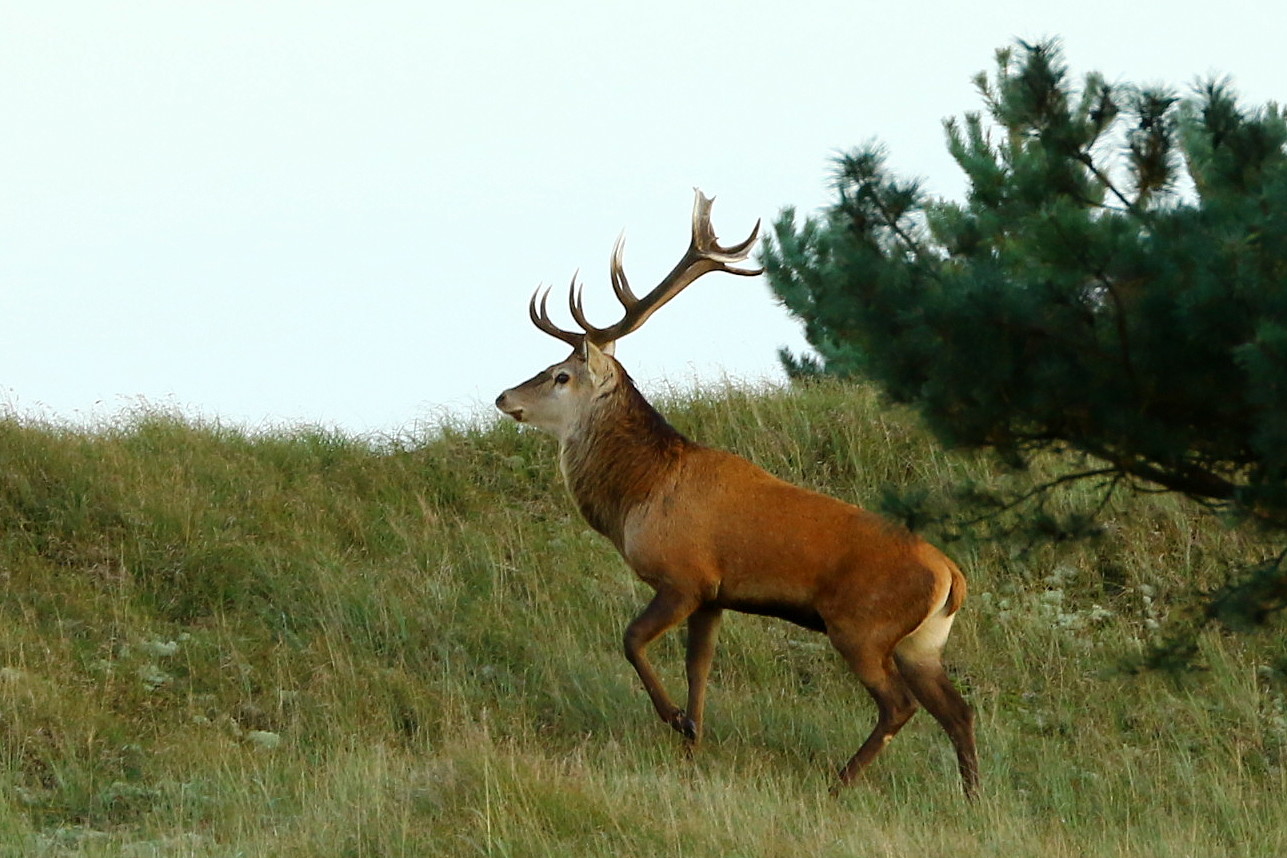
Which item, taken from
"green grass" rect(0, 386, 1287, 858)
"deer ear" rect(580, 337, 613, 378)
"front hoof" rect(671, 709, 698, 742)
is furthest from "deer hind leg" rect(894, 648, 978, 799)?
"deer ear" rect(580, 337, 613, 378)

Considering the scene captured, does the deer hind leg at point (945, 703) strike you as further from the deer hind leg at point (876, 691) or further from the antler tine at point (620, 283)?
the antler tine at point (620, 283)

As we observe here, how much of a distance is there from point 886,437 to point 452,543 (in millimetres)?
3184

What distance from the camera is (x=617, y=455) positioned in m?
8.20

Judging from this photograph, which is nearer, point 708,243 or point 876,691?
point 876,691

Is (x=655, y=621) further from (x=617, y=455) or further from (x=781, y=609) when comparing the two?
(x=617, y=455)

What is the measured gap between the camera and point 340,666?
344 inches

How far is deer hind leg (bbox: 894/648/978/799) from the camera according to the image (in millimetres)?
7355

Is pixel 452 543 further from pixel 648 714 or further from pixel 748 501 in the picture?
pixel 748 501

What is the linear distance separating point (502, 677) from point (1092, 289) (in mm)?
5152

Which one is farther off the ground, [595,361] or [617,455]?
[595,361]

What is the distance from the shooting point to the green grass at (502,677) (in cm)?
600

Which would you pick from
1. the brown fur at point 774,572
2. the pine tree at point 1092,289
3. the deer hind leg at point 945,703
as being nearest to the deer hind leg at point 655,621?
the brown fur at point 774,572

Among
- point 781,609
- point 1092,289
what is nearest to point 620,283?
point 781,609

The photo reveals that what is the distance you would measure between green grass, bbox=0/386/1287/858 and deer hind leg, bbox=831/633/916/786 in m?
0.18
